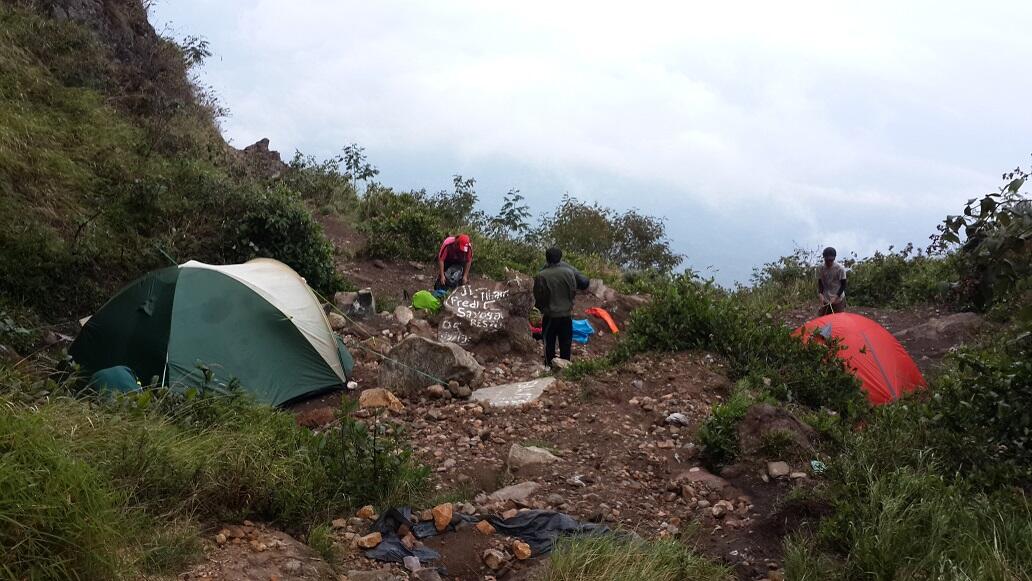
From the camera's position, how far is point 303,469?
443 cm

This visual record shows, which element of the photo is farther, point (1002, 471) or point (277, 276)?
point (277, 276)

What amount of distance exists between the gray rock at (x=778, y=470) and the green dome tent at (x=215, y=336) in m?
4.34

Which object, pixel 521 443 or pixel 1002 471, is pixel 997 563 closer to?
pixel 1002 471

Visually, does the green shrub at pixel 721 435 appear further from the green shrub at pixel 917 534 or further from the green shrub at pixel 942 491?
the green shrub at pixel 917 534

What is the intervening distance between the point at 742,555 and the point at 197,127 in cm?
1182

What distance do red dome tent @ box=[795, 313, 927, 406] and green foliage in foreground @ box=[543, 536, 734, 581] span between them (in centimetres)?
431

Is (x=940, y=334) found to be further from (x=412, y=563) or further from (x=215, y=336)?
(x=412, y=563)

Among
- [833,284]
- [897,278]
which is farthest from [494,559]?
[897,278]

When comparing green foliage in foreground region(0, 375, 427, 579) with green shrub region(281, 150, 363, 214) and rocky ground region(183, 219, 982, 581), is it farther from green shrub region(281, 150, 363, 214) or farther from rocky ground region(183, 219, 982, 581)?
green shrub region(281, 150, 363, 214)

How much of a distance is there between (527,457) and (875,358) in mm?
4363

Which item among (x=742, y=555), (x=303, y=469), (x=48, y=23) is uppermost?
(x=48, y=23)

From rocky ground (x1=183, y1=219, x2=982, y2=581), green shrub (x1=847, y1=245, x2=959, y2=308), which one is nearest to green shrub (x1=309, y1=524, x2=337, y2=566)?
rocky ground (x1=183, y1=219, x2=982, y2=581)

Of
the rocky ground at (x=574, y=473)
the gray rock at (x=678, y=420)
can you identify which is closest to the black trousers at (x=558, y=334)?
the rocky ground at (x=574, y=473)

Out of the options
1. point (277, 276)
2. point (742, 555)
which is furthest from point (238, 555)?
point (277, 276)
